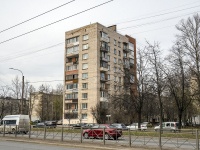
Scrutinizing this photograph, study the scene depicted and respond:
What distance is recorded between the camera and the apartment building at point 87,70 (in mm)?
67444

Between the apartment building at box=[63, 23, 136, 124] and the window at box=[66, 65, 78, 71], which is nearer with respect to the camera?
the apartment building at box=[63, 23, 136, 124]

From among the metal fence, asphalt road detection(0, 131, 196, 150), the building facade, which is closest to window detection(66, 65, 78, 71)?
the building facade

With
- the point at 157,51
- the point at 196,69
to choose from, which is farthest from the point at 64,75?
the point at 196,69

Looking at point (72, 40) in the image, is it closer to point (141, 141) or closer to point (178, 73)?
point (178, 73)

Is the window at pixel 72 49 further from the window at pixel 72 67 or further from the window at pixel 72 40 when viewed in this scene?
the window at pixel 72 67

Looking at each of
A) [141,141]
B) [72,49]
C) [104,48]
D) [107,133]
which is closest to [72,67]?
[72,49]

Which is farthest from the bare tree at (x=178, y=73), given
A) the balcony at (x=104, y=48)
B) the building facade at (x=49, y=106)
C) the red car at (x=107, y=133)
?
the building facade at (x=49, y=106)

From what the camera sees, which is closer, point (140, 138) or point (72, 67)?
point (140, 138)

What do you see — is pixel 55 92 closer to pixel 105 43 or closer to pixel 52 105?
pixel 52 105

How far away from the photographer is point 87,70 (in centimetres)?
6956

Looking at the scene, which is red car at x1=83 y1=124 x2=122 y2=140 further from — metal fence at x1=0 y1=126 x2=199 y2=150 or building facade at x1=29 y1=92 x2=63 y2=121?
building facade at x1=29 y1=92 x2=63 y2=121

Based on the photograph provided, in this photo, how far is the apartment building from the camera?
A: 67.4m

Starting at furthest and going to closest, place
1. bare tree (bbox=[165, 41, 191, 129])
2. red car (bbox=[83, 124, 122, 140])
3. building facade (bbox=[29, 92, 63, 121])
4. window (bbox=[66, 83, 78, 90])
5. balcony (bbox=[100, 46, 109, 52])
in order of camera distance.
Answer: building facade (bbox=[29, 92, 63, 121])
window (bbox=[66, 83, 78, 90])
balcony (bbox=[100, 46, 109, 52])
bare tree (bbox=[165, 41, 191, 129])
red car (bbox=[83, 124, 122, 140])

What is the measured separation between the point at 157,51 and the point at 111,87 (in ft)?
109
